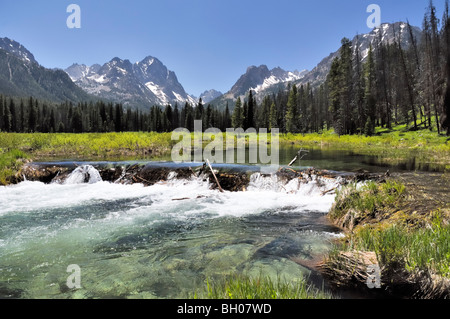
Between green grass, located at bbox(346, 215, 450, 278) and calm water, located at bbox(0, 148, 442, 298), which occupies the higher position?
green grass, located at bbox(346, 215, 450, 278)

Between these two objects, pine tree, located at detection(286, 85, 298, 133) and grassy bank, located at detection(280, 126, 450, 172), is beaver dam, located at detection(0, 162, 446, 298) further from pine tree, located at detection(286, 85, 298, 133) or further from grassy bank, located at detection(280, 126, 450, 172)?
pine tree, located at detection(286, 85, 298, 133)

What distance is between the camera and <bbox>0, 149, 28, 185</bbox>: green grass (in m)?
13.5

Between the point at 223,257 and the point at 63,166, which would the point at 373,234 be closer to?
the point at 223,257

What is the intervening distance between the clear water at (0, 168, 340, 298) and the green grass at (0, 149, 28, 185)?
308 centimetres

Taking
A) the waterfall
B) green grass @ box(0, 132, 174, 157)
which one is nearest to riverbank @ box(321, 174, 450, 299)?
the waterfall

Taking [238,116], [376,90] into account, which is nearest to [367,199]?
[376,90]

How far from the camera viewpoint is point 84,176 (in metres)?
14.6

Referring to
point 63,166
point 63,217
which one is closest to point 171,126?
point 63,166

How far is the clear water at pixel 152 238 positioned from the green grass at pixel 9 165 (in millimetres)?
3084

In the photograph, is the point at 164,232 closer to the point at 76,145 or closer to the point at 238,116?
the point at 76,145

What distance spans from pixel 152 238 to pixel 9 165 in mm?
14402

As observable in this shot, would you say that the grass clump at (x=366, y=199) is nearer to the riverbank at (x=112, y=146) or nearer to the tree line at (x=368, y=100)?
the riverbank at (x=112, y=146)

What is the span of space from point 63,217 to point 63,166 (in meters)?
9.09
